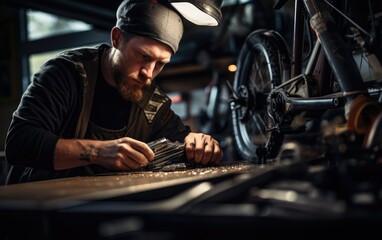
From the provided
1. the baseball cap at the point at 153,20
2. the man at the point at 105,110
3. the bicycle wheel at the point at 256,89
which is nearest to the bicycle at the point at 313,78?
the bicycle wheel at the point at 256,89

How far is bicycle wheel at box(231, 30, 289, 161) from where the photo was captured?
212 cm

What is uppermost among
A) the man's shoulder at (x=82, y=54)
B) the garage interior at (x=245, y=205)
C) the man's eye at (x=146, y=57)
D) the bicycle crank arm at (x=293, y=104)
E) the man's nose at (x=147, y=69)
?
the man's shoulder at (x=82, y=54)

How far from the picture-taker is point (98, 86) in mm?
2098

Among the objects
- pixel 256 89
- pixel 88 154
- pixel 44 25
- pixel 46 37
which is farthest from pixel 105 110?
pixel 44 25

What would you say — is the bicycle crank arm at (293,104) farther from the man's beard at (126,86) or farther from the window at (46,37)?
the window at (46,37)

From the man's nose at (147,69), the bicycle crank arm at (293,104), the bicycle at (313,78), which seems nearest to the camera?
the bicycle at (313,78)

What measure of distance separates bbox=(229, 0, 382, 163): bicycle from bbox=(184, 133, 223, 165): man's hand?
0.69 feet

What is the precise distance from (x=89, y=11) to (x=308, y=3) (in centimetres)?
241

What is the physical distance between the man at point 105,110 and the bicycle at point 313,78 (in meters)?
0.36

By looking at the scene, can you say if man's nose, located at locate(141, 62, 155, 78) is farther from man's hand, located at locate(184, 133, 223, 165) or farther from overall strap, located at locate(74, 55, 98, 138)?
man's hand, located at locate(184, 133, 223, 165)

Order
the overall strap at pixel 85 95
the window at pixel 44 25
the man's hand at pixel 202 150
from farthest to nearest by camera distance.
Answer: the window at pixel 44 25, the overall strap at pixel 85 95, the man's hand at pixel 202 150

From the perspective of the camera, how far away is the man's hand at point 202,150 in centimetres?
176

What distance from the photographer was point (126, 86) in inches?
81.7

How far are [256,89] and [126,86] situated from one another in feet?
2.42
